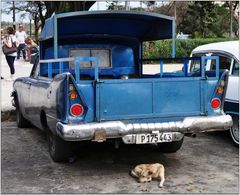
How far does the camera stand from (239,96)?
21.7 ft

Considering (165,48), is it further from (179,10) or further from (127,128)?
(179,10)

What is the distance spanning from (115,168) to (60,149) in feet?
2.55

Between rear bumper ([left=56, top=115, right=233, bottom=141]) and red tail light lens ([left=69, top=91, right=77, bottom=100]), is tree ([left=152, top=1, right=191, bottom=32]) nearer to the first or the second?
rear bumper ([left=56, top=115, right=233, bottom=141])

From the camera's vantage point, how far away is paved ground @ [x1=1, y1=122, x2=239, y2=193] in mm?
5012

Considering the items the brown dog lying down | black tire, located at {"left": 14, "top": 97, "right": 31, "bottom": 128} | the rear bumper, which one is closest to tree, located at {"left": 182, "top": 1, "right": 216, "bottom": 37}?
black tire, located at {"left": 14, "top": 97, "right": 31, "bottom": 128}

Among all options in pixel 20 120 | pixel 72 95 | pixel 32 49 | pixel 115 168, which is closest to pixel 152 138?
pixel 115 168

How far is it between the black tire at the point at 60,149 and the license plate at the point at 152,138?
112 centimetres

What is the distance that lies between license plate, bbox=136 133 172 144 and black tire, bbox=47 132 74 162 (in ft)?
3.68

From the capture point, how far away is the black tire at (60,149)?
5.79 meters

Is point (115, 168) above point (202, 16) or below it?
below

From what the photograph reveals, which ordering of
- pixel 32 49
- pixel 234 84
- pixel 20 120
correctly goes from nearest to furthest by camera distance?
pixel 234 84, pixel 20 120, pixel 32 49

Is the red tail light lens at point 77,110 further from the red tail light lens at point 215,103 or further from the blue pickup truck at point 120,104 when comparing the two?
the red tail light lens at point 215,103

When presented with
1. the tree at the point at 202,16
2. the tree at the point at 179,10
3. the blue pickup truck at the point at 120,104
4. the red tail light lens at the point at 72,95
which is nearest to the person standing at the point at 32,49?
the blue pickup truck at the point at 120,104

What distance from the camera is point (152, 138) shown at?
17.3 ft
